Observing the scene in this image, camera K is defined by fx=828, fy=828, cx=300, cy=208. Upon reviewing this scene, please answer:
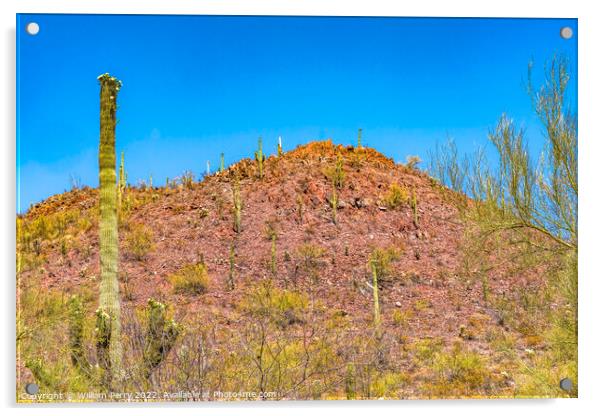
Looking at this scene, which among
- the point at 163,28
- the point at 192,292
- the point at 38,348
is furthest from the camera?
the point at 192,292

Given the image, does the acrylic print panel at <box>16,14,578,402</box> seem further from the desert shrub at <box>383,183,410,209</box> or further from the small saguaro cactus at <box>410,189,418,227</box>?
the desert shrub at <box>383,183,410,209</box>

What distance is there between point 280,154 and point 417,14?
2.54 meters

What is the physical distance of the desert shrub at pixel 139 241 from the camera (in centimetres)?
894

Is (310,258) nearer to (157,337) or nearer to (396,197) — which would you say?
(396,197)

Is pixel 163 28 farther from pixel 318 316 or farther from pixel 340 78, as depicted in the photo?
pixel 318 316

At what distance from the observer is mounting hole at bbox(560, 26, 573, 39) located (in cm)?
728

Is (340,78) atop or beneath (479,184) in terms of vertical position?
atop

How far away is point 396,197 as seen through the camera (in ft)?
38.8

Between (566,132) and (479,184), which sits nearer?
(566,132)

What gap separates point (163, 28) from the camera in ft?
24.2

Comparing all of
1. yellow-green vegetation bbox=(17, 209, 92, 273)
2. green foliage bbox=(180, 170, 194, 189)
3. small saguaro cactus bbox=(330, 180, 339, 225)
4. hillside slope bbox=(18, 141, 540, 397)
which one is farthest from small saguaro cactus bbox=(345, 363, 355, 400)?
small saguaro cactus bbox=(330, 180, 339, 225)
